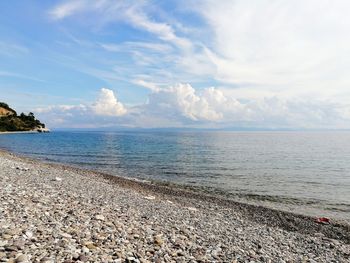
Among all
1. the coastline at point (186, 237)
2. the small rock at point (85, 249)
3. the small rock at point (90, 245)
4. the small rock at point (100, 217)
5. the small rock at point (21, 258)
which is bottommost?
the coastline at point (186, 237)

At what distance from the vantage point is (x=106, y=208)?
1702 cm

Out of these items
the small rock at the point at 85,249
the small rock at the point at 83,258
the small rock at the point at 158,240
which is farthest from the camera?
the small rock at the point at 158,240

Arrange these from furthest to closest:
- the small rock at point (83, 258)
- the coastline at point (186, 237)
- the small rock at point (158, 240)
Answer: the small rock at point (158, 240), the coastline at point (186, 237), the small rock at point (83, 258)

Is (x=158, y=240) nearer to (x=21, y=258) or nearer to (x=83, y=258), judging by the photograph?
(x=83, y=258)

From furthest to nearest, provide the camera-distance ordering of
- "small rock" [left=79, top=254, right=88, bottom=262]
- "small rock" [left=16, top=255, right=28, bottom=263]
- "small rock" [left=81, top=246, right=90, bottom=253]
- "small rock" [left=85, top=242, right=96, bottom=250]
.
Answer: "small rock" [left=85, top=242, right=96, bottom=250]
"small rock" [left=81, top=246, right=90, bottom=253]
"small rock" [left=79, top=254, right=88, bottom=262]
"small rock" [left=16, top=255, right=28, bottom=263]

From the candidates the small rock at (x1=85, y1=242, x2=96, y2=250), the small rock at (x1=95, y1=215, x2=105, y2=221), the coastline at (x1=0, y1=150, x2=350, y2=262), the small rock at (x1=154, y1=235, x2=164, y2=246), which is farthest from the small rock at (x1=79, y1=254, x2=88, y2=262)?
the small rock at (x1=95, y1=215, x2=105, y2=221)

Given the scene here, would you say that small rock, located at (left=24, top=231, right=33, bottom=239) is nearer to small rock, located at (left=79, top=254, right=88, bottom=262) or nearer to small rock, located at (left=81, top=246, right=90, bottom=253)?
small rock, located at (left=81, top=246, right=90, bottom=253)

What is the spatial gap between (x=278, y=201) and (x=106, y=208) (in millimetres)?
21390

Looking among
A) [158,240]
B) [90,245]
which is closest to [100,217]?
[158,240]

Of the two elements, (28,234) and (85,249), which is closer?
(85,249)

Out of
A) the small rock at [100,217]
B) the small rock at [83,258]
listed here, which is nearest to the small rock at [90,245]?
the small rock at [83,258]

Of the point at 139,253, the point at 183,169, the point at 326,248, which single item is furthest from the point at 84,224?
the point at 183,169

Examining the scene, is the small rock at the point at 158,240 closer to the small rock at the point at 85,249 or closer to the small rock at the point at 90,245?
the small rock at the point at 90,245

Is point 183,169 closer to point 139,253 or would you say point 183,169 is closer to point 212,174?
point 212,174
